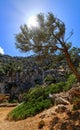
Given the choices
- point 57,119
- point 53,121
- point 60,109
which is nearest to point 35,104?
point 60,109

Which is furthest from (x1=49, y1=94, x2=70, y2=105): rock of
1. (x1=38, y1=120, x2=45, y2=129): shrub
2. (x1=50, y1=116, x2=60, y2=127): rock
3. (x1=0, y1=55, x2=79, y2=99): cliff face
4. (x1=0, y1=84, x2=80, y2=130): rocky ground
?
(x1=0, y1=55, x2=79, y2=99): cliff face

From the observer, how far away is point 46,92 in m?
26.6

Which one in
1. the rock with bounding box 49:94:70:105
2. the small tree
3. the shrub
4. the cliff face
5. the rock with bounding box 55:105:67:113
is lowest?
the shrub

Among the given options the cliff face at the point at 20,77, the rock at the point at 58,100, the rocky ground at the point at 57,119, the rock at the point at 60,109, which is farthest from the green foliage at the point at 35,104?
the cliff face at the point at 20,77

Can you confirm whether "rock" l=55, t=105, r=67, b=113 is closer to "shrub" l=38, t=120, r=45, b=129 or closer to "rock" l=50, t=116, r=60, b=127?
"rock" l=50, t=116, r=60, b=127

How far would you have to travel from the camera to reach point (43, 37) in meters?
19.7

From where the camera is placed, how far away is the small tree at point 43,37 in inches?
776

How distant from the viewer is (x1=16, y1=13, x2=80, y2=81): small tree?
19.7 meters

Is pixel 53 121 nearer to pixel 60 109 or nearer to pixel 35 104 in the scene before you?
pixel 60 109

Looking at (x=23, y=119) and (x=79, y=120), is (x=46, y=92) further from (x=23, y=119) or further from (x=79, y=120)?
(x=79, y=120)

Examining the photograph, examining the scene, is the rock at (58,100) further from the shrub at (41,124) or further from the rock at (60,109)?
the shrub at (41,124)

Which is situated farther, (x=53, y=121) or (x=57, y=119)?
(x=57, y=119)

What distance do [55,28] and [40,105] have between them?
663 centimetres

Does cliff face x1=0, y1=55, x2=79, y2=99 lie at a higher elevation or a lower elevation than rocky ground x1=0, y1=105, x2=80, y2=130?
higher
